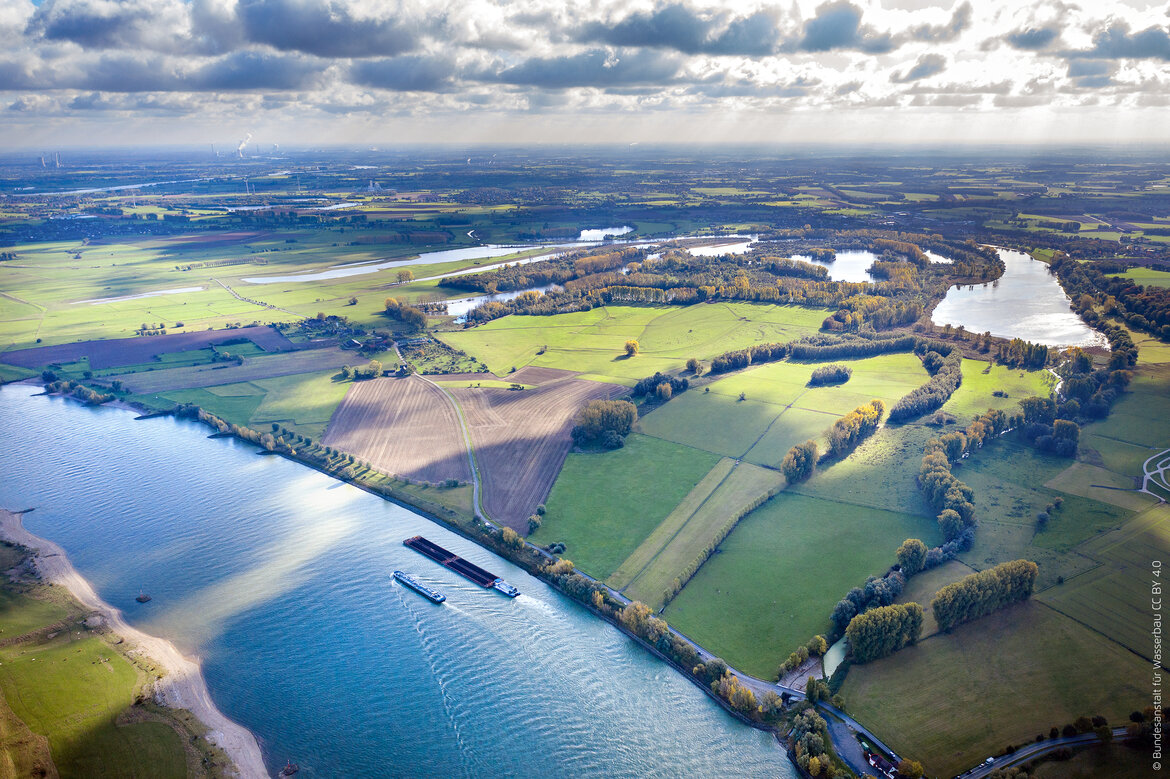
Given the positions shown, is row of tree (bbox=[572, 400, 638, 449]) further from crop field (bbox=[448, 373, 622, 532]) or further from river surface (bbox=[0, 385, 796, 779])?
river surface (bbox=[0, 385, 796, 779])

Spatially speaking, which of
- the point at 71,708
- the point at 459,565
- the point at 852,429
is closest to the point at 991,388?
the point at 852,429

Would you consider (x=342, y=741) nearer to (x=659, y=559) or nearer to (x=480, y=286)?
(x=659, y=559)

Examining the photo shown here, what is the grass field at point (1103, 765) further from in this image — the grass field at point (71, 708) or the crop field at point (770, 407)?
the grass field at point (71, 708)

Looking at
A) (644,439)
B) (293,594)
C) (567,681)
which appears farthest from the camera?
(644,439)

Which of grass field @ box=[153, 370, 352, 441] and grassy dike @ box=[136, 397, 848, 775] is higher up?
grass field @ box=[153, 370, 352, 441]

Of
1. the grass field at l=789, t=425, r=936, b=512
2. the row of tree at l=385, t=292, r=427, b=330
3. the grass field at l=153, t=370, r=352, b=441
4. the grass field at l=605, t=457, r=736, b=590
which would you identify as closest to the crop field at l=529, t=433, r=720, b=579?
the grass field at l=605, t=457, r=736, b=590

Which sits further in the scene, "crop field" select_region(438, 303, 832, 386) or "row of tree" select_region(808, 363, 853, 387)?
"crop field" select_region(438, 303, 832, 386)

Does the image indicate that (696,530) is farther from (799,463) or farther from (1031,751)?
(1031,751)

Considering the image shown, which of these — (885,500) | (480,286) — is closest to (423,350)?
(480,286)
